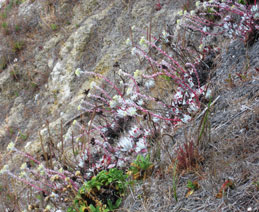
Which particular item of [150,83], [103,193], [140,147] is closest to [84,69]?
[150,83]

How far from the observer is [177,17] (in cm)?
457

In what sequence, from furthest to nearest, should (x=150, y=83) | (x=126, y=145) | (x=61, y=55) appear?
(x=61, y=55), (x=150, y=83), (x=126, y=145)

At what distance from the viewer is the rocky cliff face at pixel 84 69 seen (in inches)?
76.2

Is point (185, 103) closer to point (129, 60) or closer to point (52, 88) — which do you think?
point (129, 60)

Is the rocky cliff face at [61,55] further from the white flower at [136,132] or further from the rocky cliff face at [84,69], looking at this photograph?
the white flower at [136,132]

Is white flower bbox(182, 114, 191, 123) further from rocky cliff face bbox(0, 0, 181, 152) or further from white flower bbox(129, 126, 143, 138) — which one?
rocky cliff face bbox(0, 0, 181, 152)

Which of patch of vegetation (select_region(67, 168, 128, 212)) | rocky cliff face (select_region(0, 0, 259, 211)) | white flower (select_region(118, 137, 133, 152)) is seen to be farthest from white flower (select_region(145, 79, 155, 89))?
patch of vegetation (select_region(67, 168, 128, 212))

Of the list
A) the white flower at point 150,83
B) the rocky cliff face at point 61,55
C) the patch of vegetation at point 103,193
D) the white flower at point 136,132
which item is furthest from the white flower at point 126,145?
the rocky cliff face at point 61,55

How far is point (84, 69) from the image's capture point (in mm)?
5348

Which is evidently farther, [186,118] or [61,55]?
[61,55]

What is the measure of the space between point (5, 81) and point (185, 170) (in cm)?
595

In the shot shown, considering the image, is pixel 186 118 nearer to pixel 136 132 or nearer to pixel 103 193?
pixel 136 132

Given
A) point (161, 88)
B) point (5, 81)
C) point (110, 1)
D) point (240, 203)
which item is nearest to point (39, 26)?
point (5, 81)

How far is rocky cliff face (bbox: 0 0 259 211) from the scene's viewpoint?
1937mm
